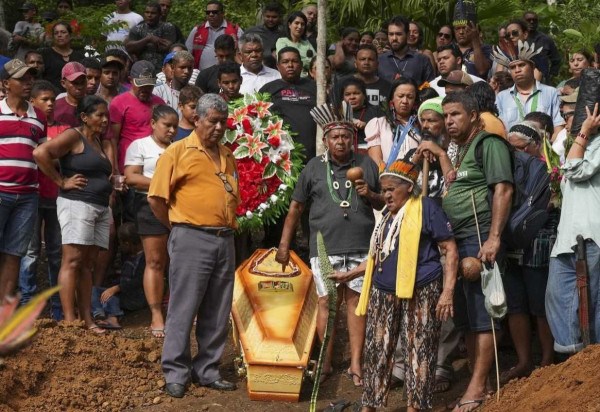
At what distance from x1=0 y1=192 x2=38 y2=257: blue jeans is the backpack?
4427 mm

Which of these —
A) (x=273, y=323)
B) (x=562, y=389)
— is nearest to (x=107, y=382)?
(x=273, y=323)

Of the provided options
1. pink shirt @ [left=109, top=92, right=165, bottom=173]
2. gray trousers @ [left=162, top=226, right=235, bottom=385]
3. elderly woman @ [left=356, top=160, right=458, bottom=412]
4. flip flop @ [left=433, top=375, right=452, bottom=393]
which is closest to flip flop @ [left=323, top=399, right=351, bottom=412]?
elderly woman @ [left=356, top=160, right=458, bottom=412]

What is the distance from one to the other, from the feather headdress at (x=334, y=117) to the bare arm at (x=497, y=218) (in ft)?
5.67

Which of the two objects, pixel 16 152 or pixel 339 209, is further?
pixel 16 152

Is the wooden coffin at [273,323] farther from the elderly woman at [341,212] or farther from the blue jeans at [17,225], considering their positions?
the blue jeans at [17,225]

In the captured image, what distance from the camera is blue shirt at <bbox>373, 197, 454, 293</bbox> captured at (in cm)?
783

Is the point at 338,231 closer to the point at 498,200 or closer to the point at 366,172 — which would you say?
the point at 366,172

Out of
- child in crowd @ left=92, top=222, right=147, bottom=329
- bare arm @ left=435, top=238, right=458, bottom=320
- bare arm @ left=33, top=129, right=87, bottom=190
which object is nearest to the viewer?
bare arm @ left=435, top=238, right=458, bottom=320

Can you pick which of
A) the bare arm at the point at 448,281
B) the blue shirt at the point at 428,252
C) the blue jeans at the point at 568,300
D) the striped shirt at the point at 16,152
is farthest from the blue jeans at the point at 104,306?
the blue jeans at the point at 568,300

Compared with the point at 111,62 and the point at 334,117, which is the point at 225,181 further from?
the point at 111,62

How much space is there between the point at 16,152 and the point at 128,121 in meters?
1.42

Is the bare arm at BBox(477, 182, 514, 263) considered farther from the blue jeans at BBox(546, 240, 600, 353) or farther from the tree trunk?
the tree trunk

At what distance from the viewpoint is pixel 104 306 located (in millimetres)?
10891

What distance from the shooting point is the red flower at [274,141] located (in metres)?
10.8
